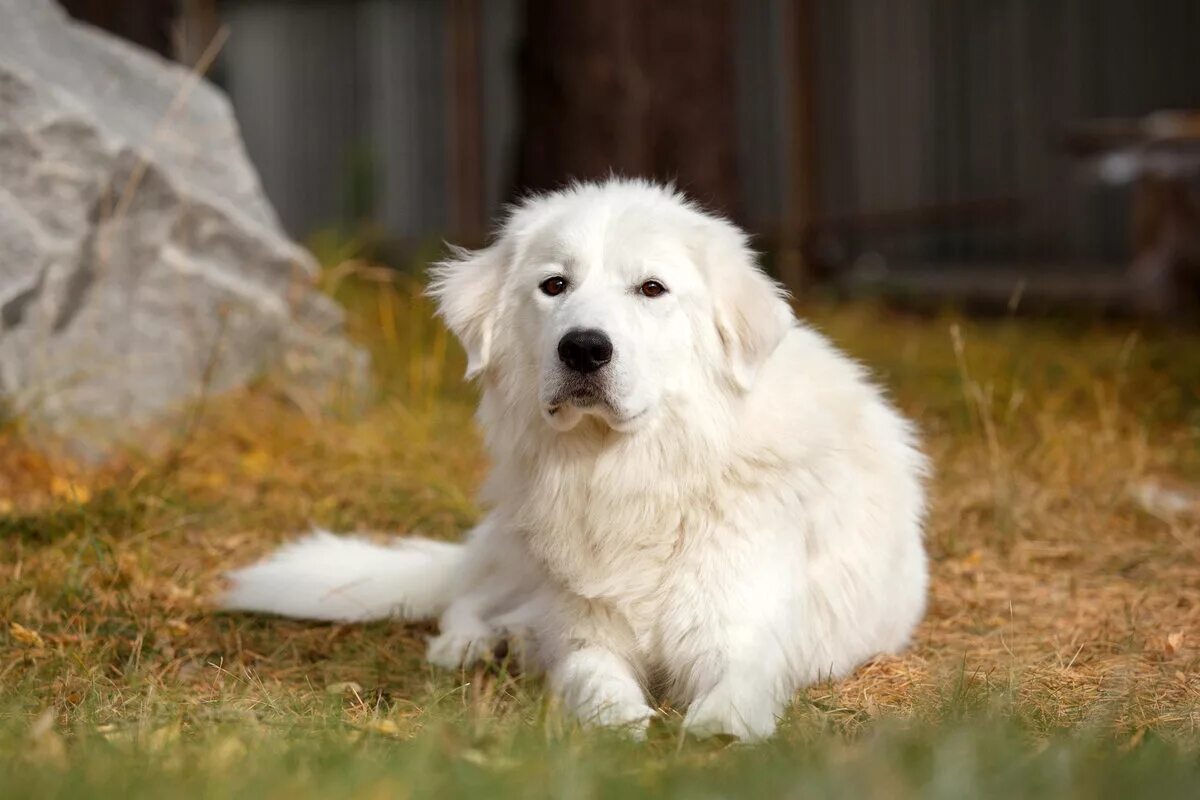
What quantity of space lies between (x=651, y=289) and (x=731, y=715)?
3.21ft

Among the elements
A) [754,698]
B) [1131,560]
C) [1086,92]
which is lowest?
[1131,560]

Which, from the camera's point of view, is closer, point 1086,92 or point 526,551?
point 526,551

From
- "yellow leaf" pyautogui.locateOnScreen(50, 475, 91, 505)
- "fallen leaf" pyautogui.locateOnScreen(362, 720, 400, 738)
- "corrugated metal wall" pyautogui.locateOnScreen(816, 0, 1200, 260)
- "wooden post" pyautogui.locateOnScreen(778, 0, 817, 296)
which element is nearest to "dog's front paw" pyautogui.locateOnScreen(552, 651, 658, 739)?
"fallen leaf" pyautogui.locateOnScreen(362, 720, 400, 738)

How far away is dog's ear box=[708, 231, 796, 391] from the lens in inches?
125

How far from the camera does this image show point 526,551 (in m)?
3.41

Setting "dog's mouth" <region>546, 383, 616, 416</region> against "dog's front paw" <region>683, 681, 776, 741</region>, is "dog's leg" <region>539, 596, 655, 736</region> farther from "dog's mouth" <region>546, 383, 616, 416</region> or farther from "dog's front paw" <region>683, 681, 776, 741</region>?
"dog's mouth" <region>546, 383, 616, 416</region>

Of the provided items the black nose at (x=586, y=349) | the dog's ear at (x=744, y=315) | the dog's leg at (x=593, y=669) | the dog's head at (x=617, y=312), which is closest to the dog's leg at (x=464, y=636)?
the dog's leg at (x=593, y=669)

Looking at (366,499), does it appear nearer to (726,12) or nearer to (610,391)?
(610,391)

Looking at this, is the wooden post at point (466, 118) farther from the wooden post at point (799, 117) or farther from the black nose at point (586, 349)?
the black nose at point (586, 349)

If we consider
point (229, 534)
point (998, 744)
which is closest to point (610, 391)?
point (998, 744)

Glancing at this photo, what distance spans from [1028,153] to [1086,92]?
2.03 feet

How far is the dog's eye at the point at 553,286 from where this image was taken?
3.22m

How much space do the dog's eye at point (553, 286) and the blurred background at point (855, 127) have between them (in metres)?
4.58

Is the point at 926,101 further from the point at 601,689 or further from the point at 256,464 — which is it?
the point at 601,689
